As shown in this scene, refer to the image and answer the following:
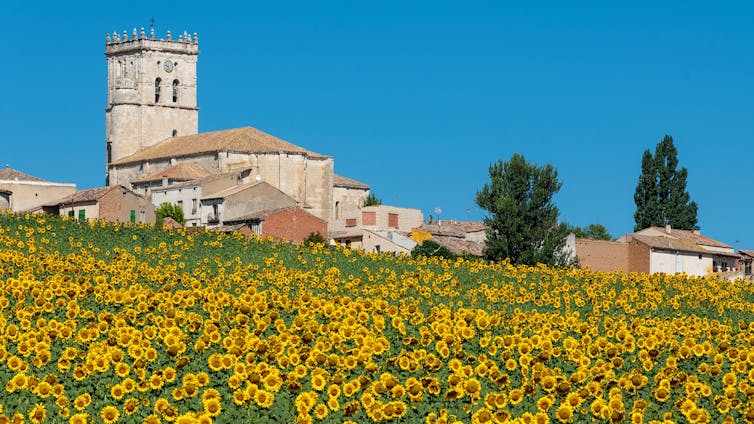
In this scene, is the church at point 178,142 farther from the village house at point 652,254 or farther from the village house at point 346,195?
the village house at point 652,254

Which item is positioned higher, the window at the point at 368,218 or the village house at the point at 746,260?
the window at the point at 368,218

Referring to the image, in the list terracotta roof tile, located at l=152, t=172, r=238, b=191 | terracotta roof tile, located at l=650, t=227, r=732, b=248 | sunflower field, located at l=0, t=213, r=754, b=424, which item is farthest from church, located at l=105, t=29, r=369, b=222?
sunflower field, located at l=0, t=213, r=754, b=424

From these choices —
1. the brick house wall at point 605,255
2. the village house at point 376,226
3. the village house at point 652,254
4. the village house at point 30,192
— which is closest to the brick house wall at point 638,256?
the village house at point 652,254

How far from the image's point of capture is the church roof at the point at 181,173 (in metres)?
102

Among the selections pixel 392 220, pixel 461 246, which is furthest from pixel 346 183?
pixel 461 246

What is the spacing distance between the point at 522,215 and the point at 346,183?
126 feet

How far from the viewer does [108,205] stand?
9288 cm

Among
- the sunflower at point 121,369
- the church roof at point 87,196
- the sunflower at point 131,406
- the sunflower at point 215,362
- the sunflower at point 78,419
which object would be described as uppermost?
the church roof at point 87,196

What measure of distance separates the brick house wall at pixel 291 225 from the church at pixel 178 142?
15.7 metres

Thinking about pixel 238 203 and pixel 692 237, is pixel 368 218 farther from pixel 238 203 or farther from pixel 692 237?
pixel 692 237

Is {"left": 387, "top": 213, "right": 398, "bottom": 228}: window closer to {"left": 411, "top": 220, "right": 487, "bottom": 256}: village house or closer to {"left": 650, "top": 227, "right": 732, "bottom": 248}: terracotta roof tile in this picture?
{"left": 411, "top": 220, "right": 487, "bottom": 256}: village house

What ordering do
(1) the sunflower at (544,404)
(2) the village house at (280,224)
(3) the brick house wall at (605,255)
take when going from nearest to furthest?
(1) the sunflower at (544,404) → (2) the village house at (280,224) → (3) the brick house wall at (605,255)

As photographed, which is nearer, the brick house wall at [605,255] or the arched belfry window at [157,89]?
the brick house wall at [605,255]

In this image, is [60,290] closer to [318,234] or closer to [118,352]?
[118,352]
